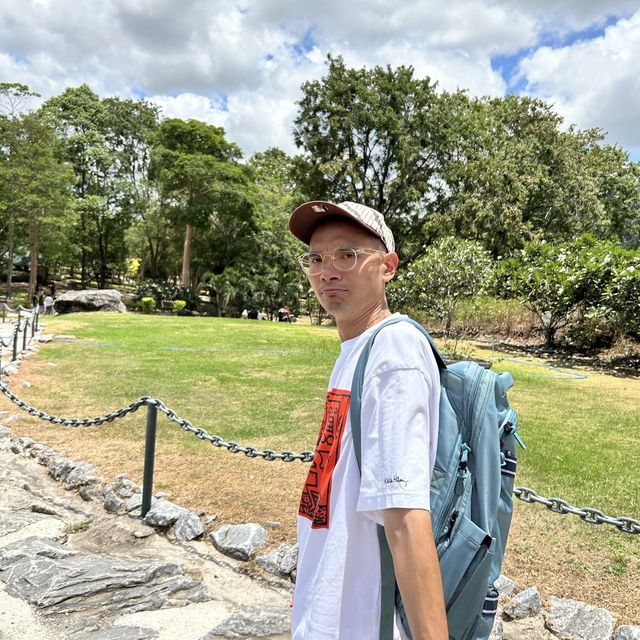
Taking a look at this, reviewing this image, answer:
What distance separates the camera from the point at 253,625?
2.87 metres

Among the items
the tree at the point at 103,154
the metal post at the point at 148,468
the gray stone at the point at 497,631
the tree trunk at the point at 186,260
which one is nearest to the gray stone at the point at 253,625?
the gray stone at the point at 497,631

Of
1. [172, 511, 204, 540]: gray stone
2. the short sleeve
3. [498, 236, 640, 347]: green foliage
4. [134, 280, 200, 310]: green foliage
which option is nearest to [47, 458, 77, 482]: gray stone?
[172, 511, 204, 540]: gray stone

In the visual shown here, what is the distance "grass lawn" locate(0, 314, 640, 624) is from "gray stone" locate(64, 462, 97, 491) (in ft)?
0.46

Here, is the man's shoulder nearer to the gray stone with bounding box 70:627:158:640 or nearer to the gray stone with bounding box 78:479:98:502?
the gray stone with bounding box 70:627:158:640

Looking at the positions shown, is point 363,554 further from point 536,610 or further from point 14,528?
point 14,528

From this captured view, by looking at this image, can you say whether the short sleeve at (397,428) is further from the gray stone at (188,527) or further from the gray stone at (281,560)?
the gray stone at (188,527)

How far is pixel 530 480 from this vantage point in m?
5.13

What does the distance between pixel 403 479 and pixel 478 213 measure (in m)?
25.8

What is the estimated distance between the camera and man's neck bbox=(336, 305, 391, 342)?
1404 mm

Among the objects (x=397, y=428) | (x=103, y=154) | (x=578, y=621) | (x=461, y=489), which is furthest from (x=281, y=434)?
(x=103, y=154)

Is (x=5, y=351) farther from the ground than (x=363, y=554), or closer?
closer

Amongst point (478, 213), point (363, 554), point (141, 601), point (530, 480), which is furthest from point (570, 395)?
point (478, 213)

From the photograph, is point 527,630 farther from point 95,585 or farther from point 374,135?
point 374,135

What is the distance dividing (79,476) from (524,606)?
13.0ft
